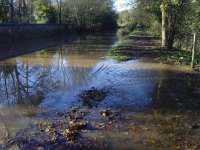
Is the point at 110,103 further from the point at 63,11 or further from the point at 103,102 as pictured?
the point at 63,11

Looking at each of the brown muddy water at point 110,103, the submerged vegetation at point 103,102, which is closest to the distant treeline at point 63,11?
the submerged vegetation at point 103,102

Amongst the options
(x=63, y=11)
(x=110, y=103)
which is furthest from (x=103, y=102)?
(x=63, y=11)

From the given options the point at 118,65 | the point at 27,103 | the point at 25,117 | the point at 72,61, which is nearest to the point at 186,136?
the point at 25,117

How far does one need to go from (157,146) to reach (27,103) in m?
4.95

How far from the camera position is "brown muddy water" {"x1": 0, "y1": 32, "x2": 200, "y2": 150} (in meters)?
7.33

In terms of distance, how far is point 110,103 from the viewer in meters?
10.3

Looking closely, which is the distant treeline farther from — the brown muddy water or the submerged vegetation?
the brown muddy water

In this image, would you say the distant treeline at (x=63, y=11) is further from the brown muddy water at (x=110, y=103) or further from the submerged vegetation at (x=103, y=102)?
the brown muddy water at (x=110, y=103)

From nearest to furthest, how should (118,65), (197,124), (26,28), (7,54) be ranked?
(197,124)
(118,65)
(7,54)
(26,28)

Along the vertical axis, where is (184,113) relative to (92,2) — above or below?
below

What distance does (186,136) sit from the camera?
24.9ft

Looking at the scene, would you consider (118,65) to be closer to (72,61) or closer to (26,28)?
(72,61)

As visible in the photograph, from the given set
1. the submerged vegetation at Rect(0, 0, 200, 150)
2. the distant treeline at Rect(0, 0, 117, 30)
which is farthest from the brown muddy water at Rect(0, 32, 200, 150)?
the distant treeline at Rect(0, 0, 117, 30)

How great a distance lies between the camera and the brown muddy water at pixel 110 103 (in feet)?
24.1
